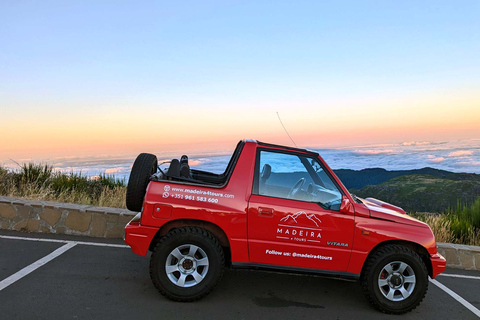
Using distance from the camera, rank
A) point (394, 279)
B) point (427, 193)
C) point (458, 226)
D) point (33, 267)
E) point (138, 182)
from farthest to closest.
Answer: point (427, 193), point (458, 226), point (33, 267), point (138, 182), point (394, 279)

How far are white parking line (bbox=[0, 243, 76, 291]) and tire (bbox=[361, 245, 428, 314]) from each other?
4.44 meters

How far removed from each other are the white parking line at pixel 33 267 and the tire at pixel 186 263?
197cm

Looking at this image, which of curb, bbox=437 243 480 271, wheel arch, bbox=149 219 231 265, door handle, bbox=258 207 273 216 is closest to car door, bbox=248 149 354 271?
door handle, bbox=258 207 273 216

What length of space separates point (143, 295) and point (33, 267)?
1.96m

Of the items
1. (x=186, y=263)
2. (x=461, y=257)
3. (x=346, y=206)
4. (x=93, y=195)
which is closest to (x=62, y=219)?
(x=93, y=195)

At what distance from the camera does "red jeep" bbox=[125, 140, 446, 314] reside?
4.60 m

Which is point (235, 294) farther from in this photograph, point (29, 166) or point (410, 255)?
point (29, 166)

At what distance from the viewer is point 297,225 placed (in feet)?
15.3

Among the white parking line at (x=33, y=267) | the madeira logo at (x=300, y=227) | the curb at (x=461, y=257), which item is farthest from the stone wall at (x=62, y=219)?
the curb at (x=461, y=257)

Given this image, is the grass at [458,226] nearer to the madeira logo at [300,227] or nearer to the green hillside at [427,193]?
the madeira logo at [300,227]

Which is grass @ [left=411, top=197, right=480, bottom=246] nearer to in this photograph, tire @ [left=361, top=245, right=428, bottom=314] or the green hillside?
tire @ [left=361, top=245, right=428, bottom=314]

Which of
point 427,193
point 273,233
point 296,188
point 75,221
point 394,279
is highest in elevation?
point 296,188

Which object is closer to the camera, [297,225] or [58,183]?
[297,225]

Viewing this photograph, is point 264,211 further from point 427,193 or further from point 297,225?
point 427,193
